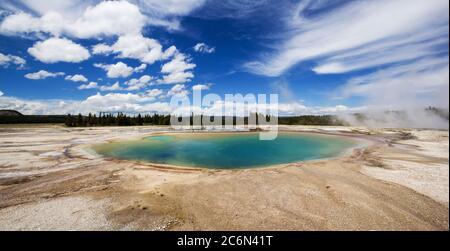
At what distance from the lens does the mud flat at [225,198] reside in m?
6.85

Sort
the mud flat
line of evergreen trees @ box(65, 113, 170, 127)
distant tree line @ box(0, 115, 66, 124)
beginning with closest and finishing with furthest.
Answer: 1. the mud flat
2. line of evergreen trees @ box(65, 113, 170, 127)
3. distant tree line @ box(0, 115, 66, 124)

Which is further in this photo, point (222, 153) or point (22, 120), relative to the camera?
point (22, 120)

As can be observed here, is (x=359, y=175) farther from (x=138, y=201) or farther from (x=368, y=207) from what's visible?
(x=138, y=201)

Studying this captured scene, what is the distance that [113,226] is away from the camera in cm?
665

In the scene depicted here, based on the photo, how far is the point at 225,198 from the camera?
8883 millimetres

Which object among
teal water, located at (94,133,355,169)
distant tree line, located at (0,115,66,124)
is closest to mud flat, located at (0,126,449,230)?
teal water, located at (94,133,355,169)

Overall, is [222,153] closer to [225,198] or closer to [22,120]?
[225,198]

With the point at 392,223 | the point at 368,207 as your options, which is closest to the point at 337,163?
the point at 368,207

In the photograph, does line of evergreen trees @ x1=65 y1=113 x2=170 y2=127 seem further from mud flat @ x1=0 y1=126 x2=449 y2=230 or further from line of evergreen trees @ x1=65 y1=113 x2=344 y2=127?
mud flat @ x1=0 y1=126 x2=449 y2=230

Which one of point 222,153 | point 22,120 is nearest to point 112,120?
point 22,120

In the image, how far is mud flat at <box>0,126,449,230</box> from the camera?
22.5 ft

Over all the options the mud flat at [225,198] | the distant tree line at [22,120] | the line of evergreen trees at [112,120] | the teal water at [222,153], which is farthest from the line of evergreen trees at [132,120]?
the mud flat at [225,198]

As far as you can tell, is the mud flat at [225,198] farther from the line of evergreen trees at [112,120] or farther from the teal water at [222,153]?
the line of evergreen trees at [112,120]
